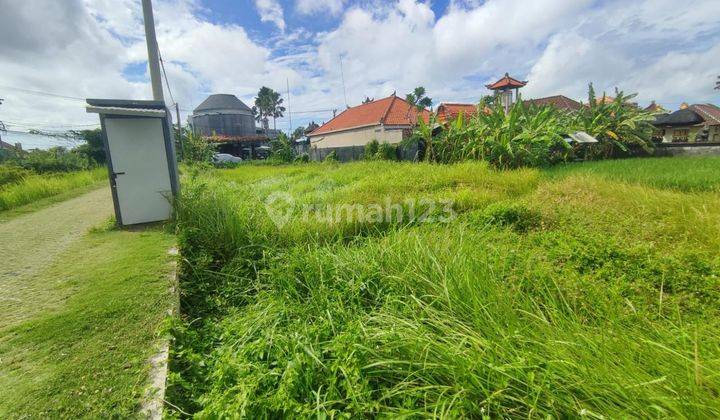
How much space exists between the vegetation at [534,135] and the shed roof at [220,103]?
4035 centimetres

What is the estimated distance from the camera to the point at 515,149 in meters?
10.4

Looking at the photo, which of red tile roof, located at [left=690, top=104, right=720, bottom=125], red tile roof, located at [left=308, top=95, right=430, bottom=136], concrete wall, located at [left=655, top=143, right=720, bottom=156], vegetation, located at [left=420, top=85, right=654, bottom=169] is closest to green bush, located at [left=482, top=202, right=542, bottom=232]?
vegetation, located at [left=420, top=85, right=654, bottom=169]

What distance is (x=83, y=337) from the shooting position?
7.43ft

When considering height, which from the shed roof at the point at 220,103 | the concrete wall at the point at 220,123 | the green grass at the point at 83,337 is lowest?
the green grass at the point at 83,337

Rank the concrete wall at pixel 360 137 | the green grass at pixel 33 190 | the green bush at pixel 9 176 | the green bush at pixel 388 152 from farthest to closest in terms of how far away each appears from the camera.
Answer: the concrete wall at pixel 360 137 < the green bush at pixel 388 152 < the green bush at pixel 9 176 < the green grass at pixel 33 190

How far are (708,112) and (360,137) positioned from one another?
3463cm

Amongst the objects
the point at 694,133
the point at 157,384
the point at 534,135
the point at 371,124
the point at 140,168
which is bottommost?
the point at 157,384

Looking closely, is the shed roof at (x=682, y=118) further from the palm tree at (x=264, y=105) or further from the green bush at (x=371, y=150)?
the palm tree at (x=264, y=105)

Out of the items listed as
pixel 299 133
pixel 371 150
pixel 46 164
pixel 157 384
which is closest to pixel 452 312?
pixel 157 384

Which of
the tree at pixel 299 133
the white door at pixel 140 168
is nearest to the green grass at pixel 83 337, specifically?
the white door at pixel 140 168

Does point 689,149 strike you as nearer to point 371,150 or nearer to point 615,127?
point 615,127

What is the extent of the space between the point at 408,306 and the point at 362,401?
0.86 m

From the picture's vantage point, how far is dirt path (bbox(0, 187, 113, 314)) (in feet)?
11.2

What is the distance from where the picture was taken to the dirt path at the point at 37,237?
11.2ft
